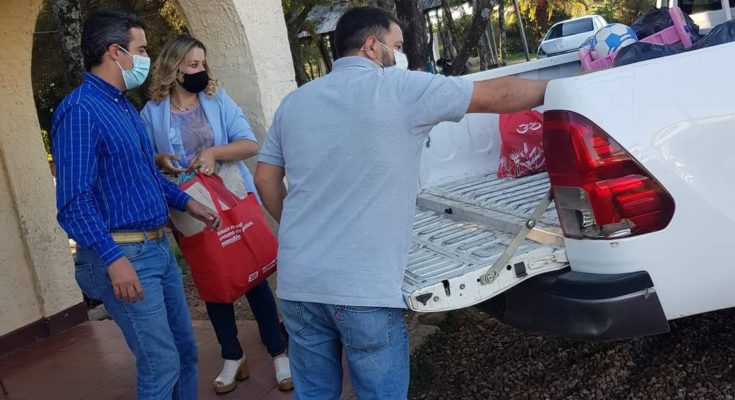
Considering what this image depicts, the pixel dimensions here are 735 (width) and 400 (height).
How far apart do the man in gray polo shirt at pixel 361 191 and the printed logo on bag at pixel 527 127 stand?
1.41 meters

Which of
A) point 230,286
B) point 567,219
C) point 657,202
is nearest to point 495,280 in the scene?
point 567,219

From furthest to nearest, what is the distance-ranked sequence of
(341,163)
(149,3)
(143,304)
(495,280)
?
(149,3)
(143,304)
(495,280)
(341,163)

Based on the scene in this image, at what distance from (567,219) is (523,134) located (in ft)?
4.57

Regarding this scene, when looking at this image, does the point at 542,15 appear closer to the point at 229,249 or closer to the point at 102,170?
the point at 229,249

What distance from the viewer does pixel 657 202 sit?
2.38 metres

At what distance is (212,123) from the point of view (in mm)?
3688

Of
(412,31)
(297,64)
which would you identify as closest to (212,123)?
(412,31)

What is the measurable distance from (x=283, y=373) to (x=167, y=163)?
4.02ft

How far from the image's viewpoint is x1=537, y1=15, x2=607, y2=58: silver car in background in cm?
2492

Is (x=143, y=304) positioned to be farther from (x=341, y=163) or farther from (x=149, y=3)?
(x=149, y=3)

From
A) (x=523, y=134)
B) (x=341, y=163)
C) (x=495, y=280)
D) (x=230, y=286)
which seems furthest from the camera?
(x=523, y=134)

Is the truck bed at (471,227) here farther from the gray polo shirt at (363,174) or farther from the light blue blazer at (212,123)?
the light blue blazer at (212,123)

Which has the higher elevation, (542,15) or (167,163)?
(542,15)

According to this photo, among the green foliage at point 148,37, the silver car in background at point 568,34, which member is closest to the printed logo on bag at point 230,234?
the green foliage at point 148,37
